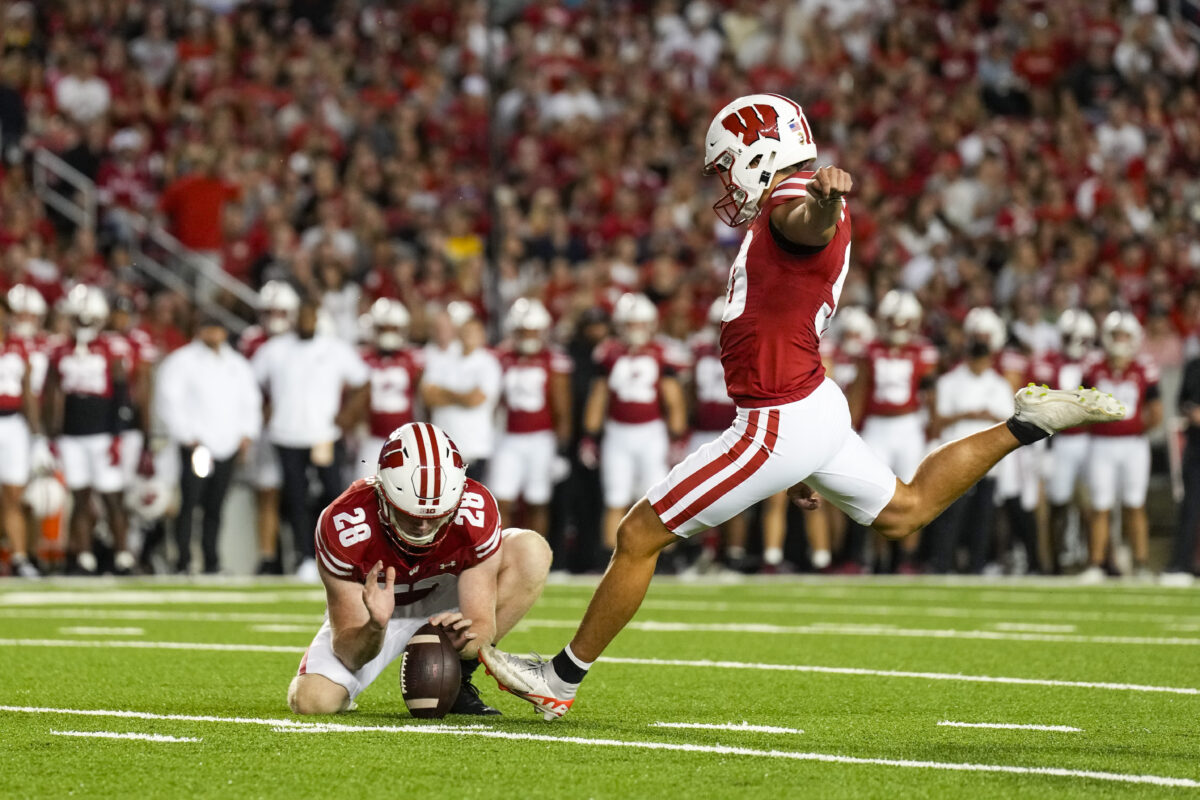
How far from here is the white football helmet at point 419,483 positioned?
5246 mm

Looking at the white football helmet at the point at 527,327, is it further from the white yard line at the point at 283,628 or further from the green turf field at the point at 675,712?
the white yard line at the point at 283,628

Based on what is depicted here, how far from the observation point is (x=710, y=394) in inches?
526

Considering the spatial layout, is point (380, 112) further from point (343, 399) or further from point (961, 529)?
point (961, 529)

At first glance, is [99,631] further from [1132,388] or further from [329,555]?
[1132,388]

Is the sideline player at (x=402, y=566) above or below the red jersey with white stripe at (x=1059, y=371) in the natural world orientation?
below

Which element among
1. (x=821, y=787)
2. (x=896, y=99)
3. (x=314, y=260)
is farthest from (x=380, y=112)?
(x=821, y=787)

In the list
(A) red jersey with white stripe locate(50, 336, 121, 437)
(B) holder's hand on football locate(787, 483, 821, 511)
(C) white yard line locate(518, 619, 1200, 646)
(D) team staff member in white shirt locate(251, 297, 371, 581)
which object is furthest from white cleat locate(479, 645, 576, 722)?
(A) red jersey with white stripe locate(50, 336, 121, 437)

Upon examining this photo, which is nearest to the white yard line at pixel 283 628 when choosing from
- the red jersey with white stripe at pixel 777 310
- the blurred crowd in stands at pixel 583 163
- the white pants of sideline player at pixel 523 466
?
the red jersey with white stripe at pixel 777 310

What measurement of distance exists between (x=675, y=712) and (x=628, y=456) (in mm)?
7554

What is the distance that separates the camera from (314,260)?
15484mm

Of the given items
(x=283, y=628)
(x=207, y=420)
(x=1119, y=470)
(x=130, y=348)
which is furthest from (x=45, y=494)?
(x=1119, y=470)

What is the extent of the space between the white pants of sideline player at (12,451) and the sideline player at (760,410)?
318 inches

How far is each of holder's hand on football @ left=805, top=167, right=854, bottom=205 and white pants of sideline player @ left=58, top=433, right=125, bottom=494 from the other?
9.05 metres

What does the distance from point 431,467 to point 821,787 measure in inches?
59.2
